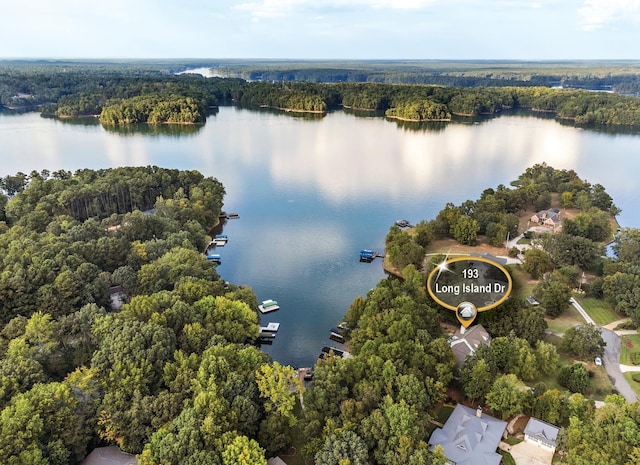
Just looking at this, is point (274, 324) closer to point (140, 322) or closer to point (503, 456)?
point (140, 322)

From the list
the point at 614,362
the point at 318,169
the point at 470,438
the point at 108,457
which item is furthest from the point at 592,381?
the point at 318,169

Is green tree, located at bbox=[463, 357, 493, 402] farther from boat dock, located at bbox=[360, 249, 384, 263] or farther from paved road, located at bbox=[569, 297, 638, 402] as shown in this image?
boat dock, located at bbox=[360, 249, 384, 263]

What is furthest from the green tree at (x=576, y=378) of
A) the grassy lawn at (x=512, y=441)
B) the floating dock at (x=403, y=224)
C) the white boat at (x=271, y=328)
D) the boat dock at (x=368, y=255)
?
the floating dock at (x=403, y=224)

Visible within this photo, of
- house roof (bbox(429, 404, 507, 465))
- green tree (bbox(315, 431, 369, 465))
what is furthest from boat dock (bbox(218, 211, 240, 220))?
green tree (bbox(315, 431, 369, 465))

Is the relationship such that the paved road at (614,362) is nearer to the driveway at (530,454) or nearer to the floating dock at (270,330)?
the driveway at (530,454)

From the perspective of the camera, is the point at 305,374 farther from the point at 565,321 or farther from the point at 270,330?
the point at 565,321
